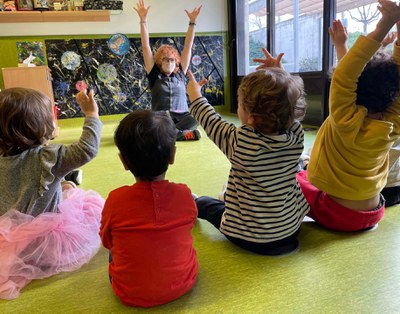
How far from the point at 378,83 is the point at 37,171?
997 mm

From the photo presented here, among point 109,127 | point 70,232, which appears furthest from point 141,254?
point 109,127

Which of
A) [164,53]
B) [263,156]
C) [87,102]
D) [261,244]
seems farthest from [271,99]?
[164,53]

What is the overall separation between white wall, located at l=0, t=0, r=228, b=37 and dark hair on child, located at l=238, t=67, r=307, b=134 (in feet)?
11.2

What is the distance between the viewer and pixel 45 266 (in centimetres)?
107

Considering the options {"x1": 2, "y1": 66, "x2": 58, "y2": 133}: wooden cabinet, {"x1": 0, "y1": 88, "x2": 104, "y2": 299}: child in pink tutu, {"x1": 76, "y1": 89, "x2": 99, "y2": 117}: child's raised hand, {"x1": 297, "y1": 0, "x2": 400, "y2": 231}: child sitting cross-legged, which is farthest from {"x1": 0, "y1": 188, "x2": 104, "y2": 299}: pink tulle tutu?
{"x1": 2, "y1": 66, "x2": 58, "y2": 133}: wooden cabinet

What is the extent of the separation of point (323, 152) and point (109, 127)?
2841 mm

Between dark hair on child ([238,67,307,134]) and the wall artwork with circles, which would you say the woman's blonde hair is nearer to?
the wall artwork with circles

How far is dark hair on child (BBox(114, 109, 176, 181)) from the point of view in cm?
83

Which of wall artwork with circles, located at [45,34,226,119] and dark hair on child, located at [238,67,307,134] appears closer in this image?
dark hair on child, located at [238,67,307,134]

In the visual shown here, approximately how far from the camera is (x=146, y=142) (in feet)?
2.73

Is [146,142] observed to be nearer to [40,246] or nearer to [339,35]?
[40,246]

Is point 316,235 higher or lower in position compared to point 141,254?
lower

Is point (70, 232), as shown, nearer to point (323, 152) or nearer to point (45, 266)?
point (45, 266)

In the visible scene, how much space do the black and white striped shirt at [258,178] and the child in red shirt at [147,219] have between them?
0.22 meters
